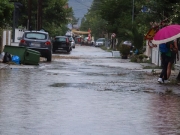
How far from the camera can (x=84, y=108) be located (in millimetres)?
11594

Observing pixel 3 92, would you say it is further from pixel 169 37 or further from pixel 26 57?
pixel 26 57

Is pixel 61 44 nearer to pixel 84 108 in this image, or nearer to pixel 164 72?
pixel 164 72

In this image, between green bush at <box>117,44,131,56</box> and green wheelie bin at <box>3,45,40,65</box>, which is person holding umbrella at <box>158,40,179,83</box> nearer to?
green wheelie bin at <box>3,45,40,65</box>

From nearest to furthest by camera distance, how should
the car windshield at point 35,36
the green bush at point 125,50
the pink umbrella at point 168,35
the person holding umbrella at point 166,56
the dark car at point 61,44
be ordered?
the pink umbrella at point 168,35 < the person holding umbrella at point 166,56 < the car windshield at point 35,36 < the green bush at point 125,50 < the dark car at point 61,44

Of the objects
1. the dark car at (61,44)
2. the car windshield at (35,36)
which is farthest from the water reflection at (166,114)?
the dark car at (61,44)

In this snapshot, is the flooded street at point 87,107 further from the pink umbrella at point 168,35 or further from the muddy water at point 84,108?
the pink umbrella at point 168,35

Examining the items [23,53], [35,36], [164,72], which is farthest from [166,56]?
[35,36]

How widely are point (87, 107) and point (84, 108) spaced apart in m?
0.17

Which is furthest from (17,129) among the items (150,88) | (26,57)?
(26,57)

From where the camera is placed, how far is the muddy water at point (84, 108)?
9188 mm

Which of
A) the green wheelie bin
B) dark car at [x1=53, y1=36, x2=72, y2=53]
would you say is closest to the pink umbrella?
the green wheelie bin

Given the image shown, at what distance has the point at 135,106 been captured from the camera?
1213 cm

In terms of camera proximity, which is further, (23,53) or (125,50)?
(125,50)

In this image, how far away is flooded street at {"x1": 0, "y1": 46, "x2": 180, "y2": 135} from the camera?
30.2 ft
